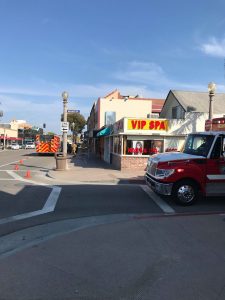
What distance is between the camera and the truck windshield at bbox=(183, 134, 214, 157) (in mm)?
A: 11539

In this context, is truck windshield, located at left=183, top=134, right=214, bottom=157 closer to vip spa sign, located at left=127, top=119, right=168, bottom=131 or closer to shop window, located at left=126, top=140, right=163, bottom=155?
vip spa sign, located at left=127, top=119, right=168, bottom=131

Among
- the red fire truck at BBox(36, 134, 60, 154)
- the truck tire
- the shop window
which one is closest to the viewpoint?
the truck tire

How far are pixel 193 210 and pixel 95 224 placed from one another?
315 centimetres

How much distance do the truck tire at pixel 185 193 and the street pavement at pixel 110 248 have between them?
26 centimetres

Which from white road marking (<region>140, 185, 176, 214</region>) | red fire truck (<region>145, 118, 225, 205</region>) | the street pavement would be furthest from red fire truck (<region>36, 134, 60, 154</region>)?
red fire truck (<region>145, 118, 225, 205</region>)

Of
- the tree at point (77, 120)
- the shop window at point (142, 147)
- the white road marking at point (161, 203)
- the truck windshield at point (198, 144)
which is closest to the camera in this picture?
the white road marking at point (161, 203)

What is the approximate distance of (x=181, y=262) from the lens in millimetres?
6039

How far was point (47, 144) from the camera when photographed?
45.8 m

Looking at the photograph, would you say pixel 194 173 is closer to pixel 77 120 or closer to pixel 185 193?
pixel 185 193

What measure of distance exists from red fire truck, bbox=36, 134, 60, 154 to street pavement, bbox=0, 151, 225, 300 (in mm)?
32974

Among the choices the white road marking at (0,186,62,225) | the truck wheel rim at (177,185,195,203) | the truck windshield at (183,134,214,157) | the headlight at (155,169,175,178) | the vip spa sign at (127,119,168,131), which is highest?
the vip spa sign at (127,119,168,131)

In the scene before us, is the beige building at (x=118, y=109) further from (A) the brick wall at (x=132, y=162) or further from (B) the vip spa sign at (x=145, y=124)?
(A) the brick wall at (x=132, y=162)

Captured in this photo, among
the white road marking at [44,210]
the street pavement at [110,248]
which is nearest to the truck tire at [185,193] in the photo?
the street pavement at [110,248]

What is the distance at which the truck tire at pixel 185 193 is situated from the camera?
11273 mm
